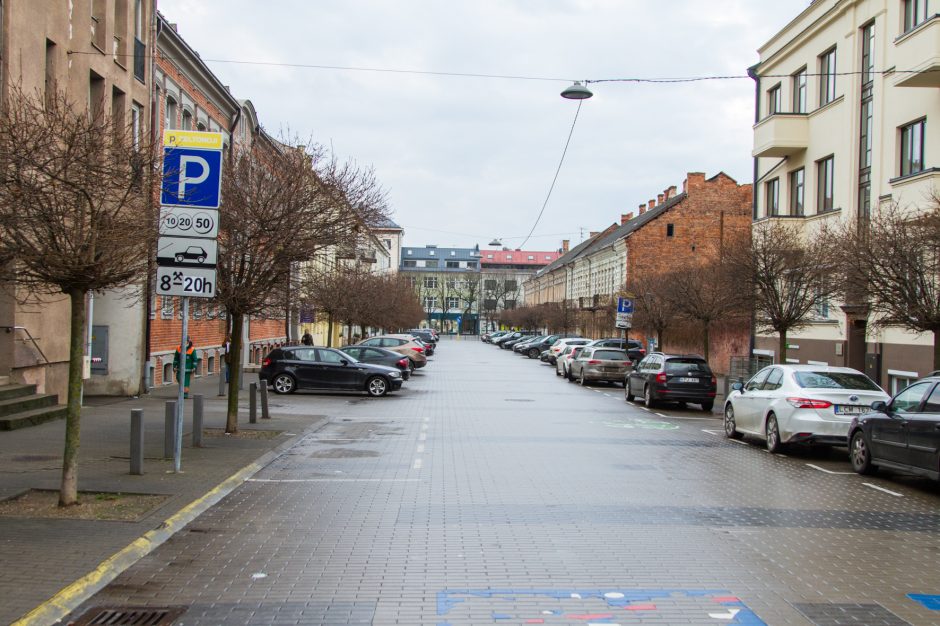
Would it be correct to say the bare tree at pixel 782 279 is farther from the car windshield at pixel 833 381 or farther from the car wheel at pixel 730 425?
the car windshield at pixel 833 381

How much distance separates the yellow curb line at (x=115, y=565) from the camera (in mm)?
5353

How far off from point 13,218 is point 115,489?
10.9 ft

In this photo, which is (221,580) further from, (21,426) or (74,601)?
(21,426)

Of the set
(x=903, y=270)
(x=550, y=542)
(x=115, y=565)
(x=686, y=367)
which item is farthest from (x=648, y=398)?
(x=115, y=565)

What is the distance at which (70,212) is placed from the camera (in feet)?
25.5

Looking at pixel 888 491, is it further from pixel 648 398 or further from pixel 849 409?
pixel 648 398

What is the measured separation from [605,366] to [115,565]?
27055 mm

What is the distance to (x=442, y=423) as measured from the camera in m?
18.2

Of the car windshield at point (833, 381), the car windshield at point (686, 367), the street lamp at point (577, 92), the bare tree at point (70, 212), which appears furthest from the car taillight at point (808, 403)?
the bare tree at point (70, 212)

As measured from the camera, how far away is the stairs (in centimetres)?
1431

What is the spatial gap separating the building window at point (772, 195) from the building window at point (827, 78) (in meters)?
3.83

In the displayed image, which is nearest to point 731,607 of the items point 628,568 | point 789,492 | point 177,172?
point 628,568

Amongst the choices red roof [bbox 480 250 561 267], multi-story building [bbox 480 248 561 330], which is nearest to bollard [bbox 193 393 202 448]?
multi-story building [bbox 480 248 561 330]

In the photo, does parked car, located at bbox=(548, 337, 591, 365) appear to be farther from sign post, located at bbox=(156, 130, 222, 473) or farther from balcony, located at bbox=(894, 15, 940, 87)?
sign post, located at bbox=(156, 130, 222, 473)
